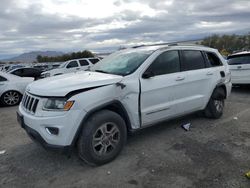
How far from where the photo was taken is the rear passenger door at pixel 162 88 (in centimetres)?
413

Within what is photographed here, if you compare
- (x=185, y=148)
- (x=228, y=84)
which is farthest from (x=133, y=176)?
(x=228, y=84)

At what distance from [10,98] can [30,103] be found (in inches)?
222

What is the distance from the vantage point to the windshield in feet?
14.0

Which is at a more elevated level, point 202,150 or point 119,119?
point 119,119

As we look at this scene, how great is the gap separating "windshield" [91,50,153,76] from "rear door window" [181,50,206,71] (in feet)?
2.77

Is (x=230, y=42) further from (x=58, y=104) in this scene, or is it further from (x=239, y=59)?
(x=58, y=104)

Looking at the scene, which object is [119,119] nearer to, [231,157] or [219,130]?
[231,157]

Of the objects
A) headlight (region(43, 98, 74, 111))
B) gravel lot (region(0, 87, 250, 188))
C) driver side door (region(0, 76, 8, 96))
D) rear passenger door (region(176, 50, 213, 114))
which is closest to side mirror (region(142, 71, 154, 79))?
rear passenger door (region(176, 50, 213, 114))

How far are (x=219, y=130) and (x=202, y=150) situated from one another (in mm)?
1195

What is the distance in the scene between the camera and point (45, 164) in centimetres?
382

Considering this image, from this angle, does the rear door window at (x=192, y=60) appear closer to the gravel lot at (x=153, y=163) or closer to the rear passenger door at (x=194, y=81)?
the rear passenger door at (x=194, y=81)

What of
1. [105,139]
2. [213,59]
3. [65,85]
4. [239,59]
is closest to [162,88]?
[105,139]

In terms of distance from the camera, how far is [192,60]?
5.16 m

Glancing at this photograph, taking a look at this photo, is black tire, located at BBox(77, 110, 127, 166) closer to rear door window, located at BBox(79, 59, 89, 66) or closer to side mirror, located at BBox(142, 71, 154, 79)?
side mirror, located at BBox(142, 71, 154, 79)
